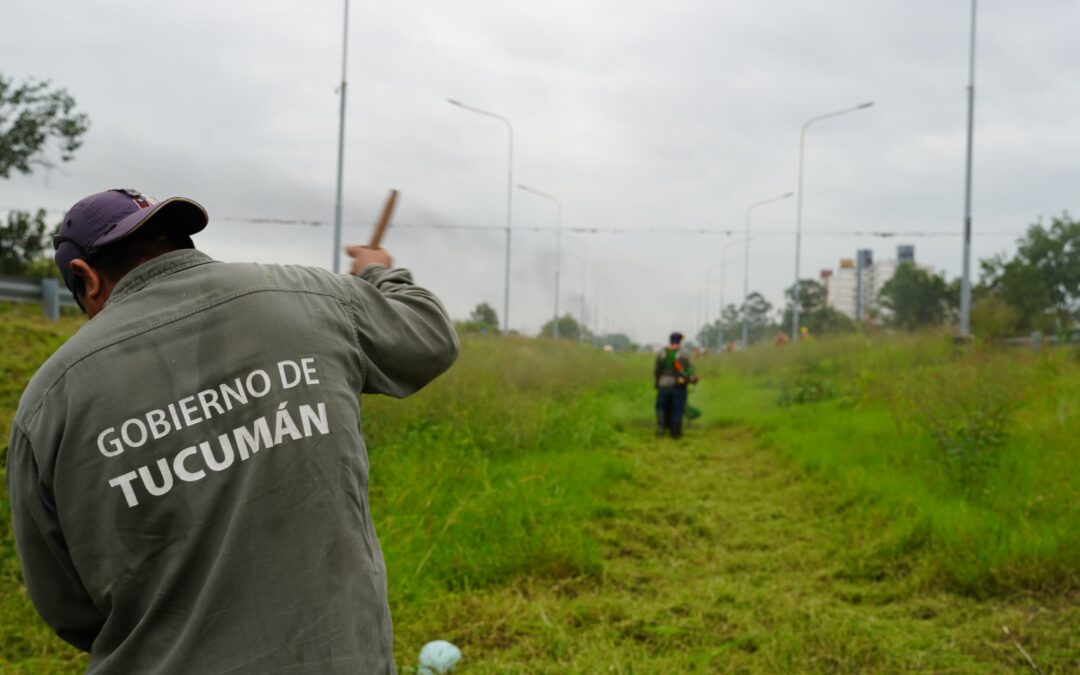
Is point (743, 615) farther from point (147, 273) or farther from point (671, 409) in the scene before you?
point (671, 409)

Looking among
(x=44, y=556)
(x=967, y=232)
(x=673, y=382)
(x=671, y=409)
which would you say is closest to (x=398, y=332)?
(x=44, y=556)

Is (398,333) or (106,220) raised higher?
(106,220)

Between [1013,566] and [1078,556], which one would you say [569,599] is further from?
[1078,556]

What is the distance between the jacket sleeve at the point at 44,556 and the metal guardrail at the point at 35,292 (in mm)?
9351

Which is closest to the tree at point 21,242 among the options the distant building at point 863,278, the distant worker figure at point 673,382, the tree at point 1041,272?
the distant worker figure at point 673,382

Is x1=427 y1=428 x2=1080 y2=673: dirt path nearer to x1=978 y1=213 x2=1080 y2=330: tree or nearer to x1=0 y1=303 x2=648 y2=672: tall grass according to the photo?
x1=0 y1=303 x2=648 y2=672: tall grass

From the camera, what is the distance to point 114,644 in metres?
1.67

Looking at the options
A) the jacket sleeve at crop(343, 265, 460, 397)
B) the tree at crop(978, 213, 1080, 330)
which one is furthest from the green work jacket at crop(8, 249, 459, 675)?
the tree at crop(978, 213, 1080, 330)

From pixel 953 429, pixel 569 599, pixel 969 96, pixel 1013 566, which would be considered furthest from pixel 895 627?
pixel 969 96

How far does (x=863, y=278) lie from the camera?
526ft

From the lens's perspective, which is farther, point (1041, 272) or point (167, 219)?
point (1041, 272)

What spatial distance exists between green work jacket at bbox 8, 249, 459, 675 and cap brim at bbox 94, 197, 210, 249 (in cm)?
8

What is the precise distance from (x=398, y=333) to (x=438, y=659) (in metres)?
2.24

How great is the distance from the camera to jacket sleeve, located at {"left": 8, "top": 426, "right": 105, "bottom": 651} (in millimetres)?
1627
